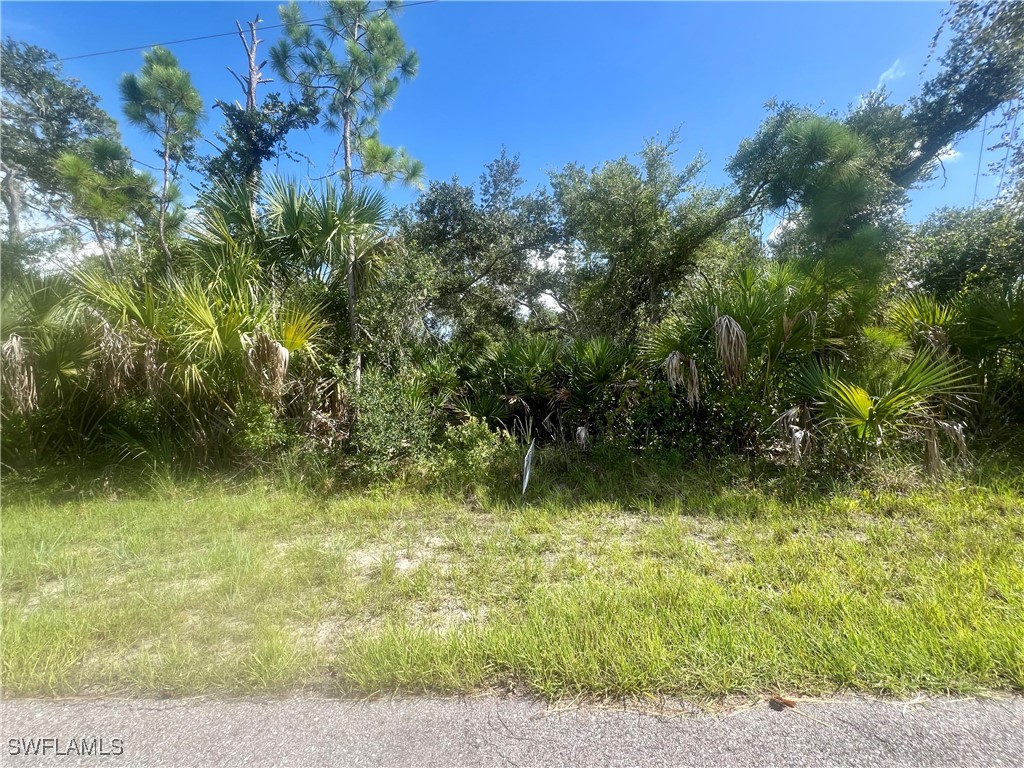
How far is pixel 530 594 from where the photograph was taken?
2.64 meters

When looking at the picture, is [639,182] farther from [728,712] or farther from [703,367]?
[728,712]

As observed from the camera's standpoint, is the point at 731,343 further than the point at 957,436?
Yes

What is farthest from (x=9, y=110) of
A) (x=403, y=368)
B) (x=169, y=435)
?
(x=403, y=368)

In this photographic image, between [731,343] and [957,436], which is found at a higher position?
[731,343]

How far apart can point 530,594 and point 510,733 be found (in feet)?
3.23

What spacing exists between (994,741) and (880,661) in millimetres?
372

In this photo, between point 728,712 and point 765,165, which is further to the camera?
point 765,165

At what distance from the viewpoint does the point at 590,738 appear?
163 centimetres

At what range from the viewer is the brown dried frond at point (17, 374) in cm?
449

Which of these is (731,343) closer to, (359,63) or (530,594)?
(530,594)

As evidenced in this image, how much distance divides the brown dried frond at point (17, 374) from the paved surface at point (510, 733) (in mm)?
4474

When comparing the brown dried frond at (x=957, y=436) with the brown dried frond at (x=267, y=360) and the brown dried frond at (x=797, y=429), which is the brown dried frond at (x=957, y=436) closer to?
the brown dried frond at (x=797, y=429)

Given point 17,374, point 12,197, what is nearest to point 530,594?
point 17,374

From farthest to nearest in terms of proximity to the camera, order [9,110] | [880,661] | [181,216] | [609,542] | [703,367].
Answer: [9,110]
[181,216]
[703,367]
[609,542]
[880,661]
